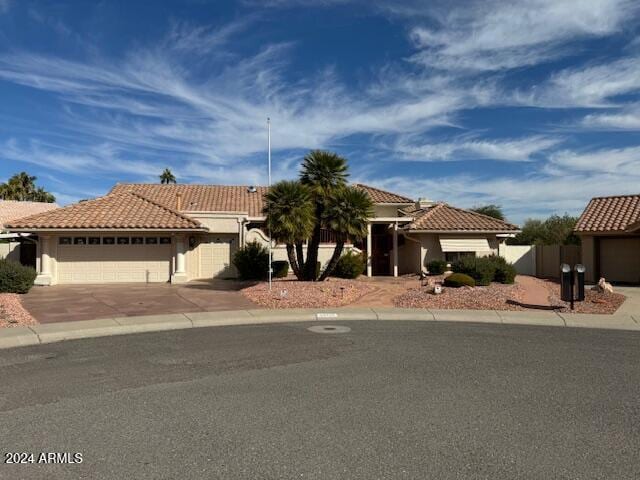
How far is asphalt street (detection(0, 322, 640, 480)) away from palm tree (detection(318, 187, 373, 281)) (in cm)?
873

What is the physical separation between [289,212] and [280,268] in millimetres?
5391

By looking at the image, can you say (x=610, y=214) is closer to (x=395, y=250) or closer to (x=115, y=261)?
(x=395, y=250)

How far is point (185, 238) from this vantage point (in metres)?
23.6

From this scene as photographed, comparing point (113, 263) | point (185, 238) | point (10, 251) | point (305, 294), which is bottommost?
point (305, 294)

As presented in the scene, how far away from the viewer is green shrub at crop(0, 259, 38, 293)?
56.1ft

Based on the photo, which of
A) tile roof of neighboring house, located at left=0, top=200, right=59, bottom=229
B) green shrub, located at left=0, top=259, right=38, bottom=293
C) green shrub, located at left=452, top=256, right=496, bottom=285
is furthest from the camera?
tile roof of neighboring house, located at left=0, top=200, right=59, bottom=229

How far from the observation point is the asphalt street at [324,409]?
4.54 metres

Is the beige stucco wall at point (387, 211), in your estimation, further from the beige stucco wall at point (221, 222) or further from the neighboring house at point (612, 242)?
the neighboring house at point (612, 242)

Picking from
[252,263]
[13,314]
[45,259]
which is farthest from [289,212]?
[45,259]

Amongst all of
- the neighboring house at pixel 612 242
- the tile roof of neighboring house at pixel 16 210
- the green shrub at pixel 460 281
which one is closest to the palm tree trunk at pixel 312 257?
the green shrub at pixel 460 281

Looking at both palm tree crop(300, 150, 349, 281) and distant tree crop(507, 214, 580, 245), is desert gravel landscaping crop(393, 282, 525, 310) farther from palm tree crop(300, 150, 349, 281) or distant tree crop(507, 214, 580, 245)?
distant tree crop(507, 214, 580, 245)

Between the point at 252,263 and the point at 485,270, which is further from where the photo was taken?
the point at 252,263

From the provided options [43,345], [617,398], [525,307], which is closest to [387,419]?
[617,398]

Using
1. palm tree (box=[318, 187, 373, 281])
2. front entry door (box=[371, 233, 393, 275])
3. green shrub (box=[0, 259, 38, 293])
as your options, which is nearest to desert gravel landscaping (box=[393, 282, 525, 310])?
palm tree (box=[318, 187, 373, 281])
